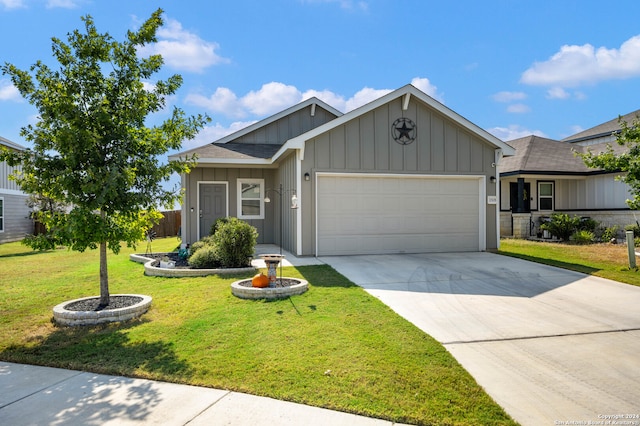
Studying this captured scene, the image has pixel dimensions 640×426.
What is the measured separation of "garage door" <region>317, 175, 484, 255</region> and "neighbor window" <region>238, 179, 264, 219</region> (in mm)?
3866

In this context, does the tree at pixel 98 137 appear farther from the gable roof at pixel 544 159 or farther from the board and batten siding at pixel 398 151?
the gable roof at pixel 544 159

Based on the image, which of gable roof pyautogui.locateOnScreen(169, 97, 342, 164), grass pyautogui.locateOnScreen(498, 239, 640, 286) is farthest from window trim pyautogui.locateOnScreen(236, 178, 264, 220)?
grass pyautogui.locateOnScreen(498, 239, 640, 286)

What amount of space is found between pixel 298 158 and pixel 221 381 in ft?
23.8

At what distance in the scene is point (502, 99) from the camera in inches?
649

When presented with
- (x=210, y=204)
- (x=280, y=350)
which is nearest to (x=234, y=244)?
(x=280, y=350)

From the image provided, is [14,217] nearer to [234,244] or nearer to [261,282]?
[234,244]

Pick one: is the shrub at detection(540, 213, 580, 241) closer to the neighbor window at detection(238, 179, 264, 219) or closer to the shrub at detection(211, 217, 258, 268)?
the neighbor window at detection(238, 179, 264, 219)

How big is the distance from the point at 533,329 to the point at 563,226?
12465mm

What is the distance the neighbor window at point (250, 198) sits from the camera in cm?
1338

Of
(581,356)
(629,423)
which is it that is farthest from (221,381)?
(581,356)

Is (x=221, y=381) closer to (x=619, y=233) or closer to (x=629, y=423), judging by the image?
(x=629, y=423)

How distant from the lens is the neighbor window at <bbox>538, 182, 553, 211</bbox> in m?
17.5

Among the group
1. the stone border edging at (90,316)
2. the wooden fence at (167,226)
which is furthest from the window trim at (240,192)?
the wooden fence at (167,226)

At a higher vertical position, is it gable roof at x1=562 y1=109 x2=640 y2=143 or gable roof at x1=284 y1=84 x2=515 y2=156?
gable roof at x1=562 y1=109 x2=640 y2=143
